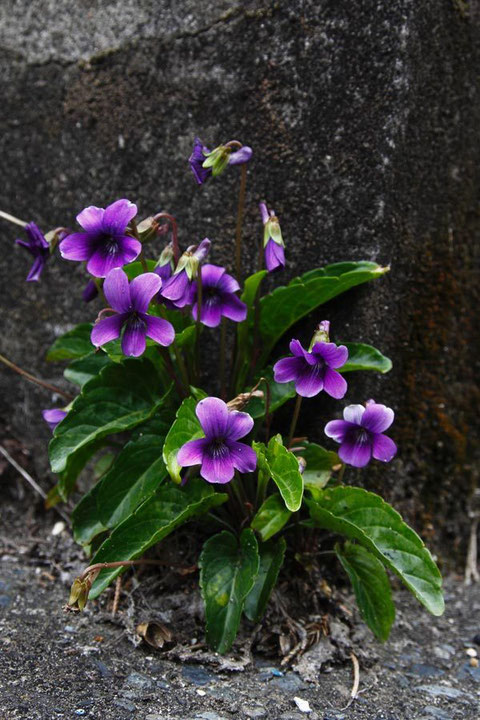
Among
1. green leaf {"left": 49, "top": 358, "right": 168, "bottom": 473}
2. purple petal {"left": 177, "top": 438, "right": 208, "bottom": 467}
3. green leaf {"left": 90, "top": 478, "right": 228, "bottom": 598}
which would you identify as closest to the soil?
green leaf {"left": 90, "top": 478, "right": 228, "bottom": 598}

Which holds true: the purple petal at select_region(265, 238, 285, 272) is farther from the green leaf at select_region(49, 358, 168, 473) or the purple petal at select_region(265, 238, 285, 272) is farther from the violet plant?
the green leaf at select_region(49, 358, 168, 473)

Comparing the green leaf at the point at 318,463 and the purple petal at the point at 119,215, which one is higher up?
the purple petal at the point at 119,215

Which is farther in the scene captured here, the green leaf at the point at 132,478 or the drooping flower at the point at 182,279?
the green leaf at the point at 132,478

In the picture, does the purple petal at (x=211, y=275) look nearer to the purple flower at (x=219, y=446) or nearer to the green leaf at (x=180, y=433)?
the green leaf at (x=180, y=433)

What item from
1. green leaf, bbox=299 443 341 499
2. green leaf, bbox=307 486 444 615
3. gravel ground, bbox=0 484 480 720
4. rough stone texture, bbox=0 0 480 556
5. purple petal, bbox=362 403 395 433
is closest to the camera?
gravel ground, bbox=0 484 480 720

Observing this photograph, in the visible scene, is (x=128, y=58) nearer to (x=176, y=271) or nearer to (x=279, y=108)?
(x=279, y=108)

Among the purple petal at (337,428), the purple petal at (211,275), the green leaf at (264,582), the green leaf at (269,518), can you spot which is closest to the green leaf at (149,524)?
the green leaf at (269,518)

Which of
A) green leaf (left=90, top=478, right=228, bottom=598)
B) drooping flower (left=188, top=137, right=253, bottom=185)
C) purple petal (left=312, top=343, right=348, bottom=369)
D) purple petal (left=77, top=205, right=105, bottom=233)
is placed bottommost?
green leaf (left=90, top=478, right=228, bottom=598)
